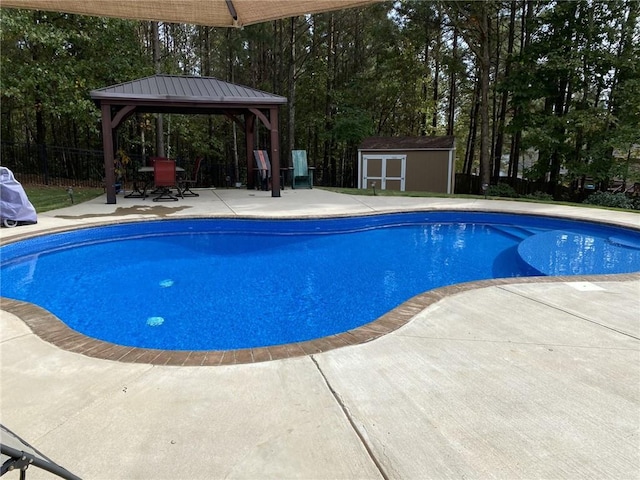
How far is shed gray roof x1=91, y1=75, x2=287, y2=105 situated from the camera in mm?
9327

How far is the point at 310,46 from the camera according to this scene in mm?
18453

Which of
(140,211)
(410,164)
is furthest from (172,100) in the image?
(410,164)

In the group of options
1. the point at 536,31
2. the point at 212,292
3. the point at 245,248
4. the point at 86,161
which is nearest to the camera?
the point at 212,292

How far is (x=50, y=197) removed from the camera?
10242 mm

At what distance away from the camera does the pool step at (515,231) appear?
26.2 feet

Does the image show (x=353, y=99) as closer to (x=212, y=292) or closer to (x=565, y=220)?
(x=565, y=220)

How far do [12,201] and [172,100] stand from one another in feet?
13.7

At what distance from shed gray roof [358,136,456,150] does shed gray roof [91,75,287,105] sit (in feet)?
21.7

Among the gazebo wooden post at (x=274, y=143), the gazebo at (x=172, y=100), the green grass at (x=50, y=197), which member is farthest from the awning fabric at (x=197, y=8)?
the gazebo wooden post at (x=274, y=143)

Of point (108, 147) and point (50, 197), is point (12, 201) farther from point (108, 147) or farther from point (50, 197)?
point (50, 197)

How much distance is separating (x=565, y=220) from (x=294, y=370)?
793 cm

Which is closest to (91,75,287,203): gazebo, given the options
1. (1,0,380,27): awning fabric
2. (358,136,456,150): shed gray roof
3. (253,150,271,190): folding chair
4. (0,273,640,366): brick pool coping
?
(253,150,271,190): folding chair

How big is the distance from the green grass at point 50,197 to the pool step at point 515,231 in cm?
944

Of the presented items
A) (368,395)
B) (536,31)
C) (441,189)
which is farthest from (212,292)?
(536,31)
